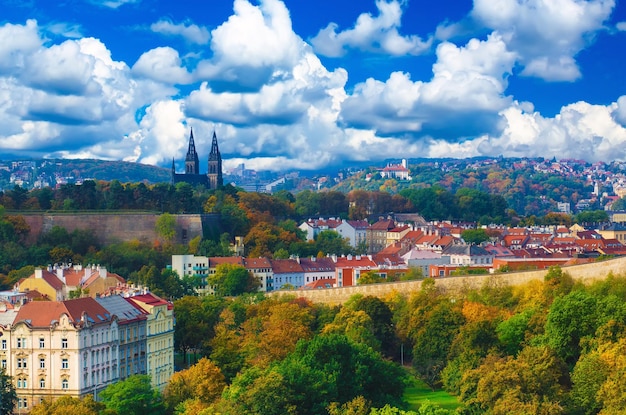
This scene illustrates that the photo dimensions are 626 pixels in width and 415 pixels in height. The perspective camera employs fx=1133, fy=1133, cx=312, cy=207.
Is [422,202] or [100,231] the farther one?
[422,202]

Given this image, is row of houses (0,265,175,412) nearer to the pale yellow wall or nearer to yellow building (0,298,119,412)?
yellow building (0,298,119,412)

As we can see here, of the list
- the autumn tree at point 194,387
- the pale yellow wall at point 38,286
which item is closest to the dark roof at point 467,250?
the pale yellow wall at point 38,286

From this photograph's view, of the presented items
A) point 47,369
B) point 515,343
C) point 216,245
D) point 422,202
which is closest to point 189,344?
point 47,369

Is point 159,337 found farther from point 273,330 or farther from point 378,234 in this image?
point 378,234

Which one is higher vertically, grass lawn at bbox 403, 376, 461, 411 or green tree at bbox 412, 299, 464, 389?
green tree at bbox 412, 299, 464, 389

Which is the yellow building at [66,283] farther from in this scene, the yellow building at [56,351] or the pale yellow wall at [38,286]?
the yellow building at [56,351]

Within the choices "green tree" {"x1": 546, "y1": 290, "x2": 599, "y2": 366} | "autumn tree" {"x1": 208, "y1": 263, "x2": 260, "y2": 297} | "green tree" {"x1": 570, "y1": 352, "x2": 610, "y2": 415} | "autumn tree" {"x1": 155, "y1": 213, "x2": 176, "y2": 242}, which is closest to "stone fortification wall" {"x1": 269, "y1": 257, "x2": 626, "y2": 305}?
"green tree" {"x1": 546, "y1": 290, "x2": 599, "y2": 366}

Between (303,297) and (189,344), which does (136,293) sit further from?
(303,297)
